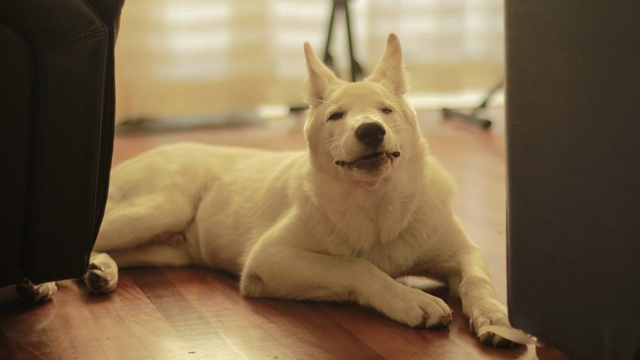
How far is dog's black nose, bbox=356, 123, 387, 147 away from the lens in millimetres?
2266

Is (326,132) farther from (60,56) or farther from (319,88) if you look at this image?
(60,56)

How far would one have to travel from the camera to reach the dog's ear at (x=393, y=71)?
2607mm

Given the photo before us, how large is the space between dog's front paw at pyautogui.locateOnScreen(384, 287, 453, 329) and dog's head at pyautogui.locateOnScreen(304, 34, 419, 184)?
1.11ft

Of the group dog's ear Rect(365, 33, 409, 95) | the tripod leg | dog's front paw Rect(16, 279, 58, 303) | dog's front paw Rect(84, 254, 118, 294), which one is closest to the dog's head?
dog's ear Rect(365, 33, 409, 95)

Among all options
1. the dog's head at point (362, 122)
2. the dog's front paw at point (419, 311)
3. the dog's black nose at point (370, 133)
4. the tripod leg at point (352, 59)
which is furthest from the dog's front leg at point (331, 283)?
the tripod leg at point (352, 59)

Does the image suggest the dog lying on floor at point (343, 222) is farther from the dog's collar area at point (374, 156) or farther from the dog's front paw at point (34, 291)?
the dog's front paw at point (34, 291)

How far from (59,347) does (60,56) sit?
29.1 inches

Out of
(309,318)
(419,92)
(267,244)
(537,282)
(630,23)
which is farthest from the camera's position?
(419,92)

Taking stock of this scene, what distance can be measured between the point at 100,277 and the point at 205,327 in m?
0.46

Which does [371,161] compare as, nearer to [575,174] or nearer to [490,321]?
[490,321]

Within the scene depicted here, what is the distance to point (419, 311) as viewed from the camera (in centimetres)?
224

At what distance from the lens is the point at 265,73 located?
5.72 m

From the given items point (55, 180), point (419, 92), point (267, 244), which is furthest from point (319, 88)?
point (419, 92)

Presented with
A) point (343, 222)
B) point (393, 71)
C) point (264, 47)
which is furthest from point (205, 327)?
point (264, 47)
